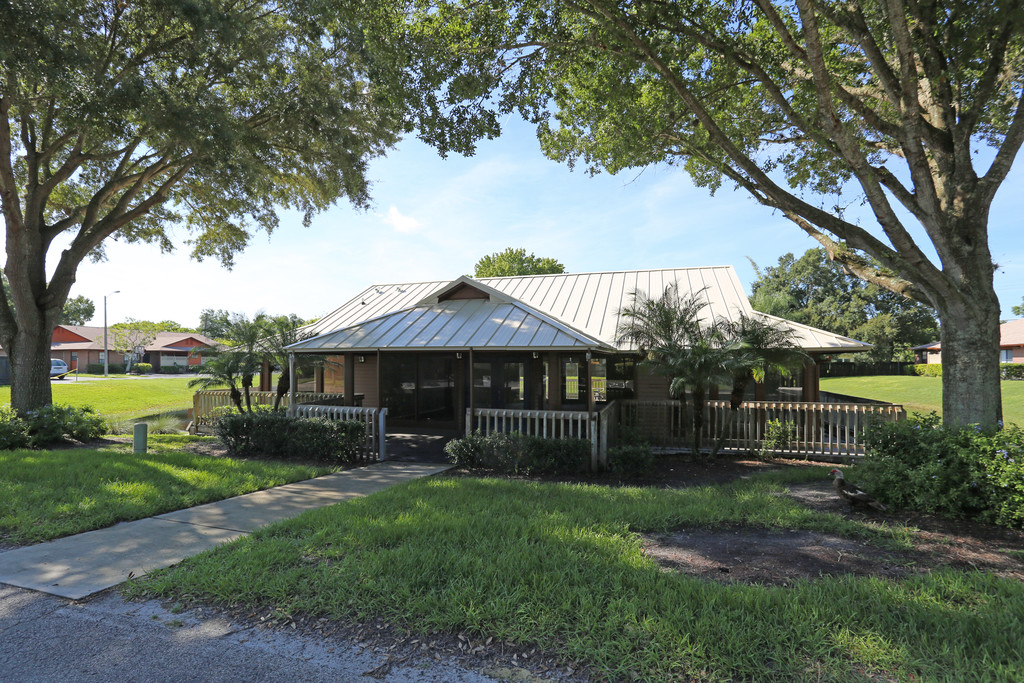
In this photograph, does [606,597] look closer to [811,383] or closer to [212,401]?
[811,383]

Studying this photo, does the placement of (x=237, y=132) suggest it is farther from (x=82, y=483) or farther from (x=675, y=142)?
(x=675, y=142)

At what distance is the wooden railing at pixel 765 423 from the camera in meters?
11.6

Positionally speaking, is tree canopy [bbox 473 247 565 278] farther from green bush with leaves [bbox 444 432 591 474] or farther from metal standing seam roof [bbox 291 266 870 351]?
green bush with leaves [bbox 444 432 591 474]

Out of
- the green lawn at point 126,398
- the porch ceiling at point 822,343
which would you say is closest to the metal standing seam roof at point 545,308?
the porch ceiling at point 822,343

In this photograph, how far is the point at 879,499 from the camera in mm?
6969

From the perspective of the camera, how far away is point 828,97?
7242 mm

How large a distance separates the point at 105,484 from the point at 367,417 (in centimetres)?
467

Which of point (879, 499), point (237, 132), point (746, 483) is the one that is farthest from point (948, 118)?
point (237, 132)

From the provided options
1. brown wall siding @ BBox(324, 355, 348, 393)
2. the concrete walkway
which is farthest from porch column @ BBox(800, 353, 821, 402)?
brown wall siding @ BBox(324, 355, 348, 393)

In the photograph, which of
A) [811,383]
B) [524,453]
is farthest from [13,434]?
[811,383]

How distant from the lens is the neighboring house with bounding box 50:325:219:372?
5416cm

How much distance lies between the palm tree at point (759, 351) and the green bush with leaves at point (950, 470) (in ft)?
11.1

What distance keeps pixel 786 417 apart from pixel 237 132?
1422cm

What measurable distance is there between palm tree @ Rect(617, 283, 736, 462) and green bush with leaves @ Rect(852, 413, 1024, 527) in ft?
10.5
